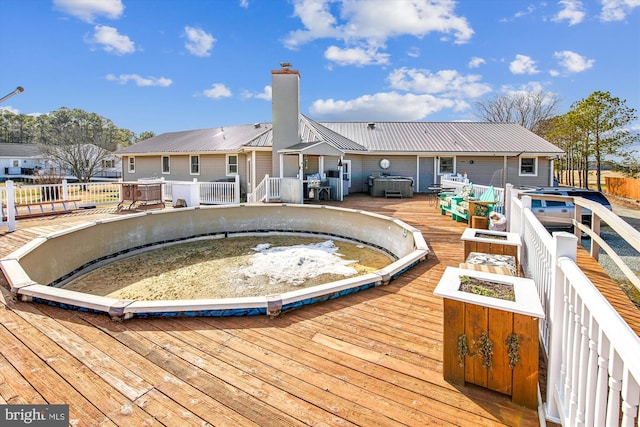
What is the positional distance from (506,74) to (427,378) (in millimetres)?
32900

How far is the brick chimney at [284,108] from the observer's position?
44.2 feet

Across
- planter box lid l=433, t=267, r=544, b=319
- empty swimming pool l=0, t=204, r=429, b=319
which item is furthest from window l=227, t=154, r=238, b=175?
planter box lid l=433, t=267, r=544, b=319

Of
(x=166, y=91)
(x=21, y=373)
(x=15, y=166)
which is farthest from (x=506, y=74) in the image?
(x=15, y=166)

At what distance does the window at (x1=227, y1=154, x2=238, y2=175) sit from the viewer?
17.6 meters

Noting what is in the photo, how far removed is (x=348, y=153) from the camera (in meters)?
16.2

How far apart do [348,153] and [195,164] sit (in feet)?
29.0

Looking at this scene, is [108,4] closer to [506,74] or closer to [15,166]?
[506,74]

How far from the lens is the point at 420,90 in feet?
94.4

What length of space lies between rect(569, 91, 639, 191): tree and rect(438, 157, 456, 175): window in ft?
34.9

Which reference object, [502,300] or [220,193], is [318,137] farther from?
[502,300]

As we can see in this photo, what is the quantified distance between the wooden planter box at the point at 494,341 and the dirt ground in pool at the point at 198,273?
3854mm

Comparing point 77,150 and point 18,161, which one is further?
point 18,161

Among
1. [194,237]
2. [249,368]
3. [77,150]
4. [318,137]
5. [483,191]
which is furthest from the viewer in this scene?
[77,150]

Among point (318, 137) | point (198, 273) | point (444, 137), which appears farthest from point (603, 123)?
point (198, 273)
